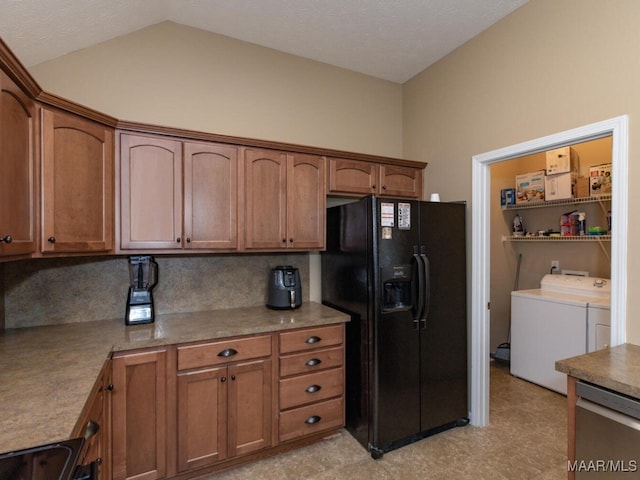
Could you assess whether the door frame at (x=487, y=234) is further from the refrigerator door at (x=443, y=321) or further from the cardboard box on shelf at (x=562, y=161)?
the cardboard box on shelf at (x=562, y=161)

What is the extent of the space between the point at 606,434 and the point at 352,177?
2069 millimetres

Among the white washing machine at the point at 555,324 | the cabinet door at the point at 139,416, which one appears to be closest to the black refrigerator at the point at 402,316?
the white washing machine at the point at 555,324

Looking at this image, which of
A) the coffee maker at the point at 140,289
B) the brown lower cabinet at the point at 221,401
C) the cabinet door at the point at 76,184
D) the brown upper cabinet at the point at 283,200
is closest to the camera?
the cabinet door at the point at 76,184

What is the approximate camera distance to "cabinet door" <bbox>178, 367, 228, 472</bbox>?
190cm

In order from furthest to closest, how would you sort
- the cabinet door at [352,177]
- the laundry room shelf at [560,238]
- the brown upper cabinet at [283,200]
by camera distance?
the laundry room shelf at [560,238]
the cabinet door at [352,177]
the brown upper cabinet at [283,200]

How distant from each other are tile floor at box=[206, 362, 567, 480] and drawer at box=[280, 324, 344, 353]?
28.2 inches

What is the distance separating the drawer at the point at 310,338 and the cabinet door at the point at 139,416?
73 cm

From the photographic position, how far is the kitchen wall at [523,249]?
3368 mm

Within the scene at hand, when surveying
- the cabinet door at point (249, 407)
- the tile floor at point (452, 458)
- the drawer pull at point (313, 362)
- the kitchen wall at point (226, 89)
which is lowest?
the tile floor at point (452, 458)

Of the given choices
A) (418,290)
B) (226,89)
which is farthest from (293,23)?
(418,290)

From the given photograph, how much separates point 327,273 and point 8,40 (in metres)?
2.40

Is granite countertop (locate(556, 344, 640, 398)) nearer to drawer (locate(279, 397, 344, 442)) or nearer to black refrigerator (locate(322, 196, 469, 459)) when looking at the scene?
black refrigerator (locate(322, 196, 469, 459))

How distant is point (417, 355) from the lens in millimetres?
2338

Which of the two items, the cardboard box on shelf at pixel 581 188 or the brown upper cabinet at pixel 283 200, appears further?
the cardboard box on shelf at pixel 581 188
